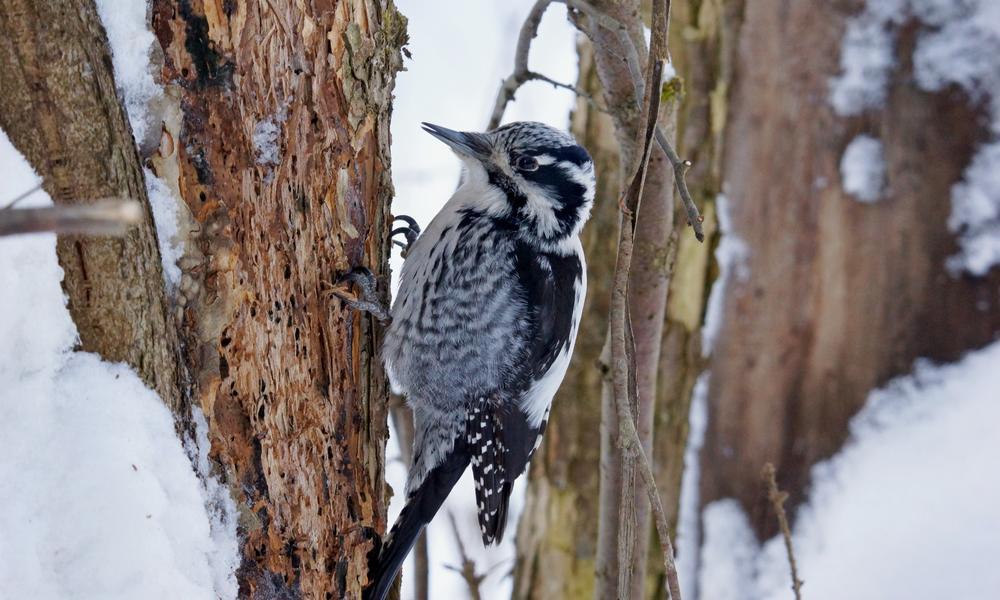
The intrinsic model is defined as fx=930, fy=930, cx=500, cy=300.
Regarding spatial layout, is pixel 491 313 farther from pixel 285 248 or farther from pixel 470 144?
pixel 285 248

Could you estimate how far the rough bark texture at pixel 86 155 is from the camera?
58.1 inches

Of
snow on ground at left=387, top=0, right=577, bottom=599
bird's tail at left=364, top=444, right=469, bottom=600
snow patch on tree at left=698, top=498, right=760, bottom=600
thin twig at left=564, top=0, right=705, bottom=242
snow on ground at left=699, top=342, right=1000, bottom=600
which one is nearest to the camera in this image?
thin twig at left=564, top=0, right=705, bottom=242

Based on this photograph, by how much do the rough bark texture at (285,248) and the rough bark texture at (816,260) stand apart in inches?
85.2

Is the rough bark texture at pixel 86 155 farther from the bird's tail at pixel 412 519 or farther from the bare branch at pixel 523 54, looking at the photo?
the bare branch at pixel 523 54

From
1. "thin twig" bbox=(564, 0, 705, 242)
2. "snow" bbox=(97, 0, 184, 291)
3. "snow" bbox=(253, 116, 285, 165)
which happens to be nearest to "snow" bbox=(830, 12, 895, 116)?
"thin twig" bbox=(564, 0, 705, 242)

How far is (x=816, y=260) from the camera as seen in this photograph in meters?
3.90

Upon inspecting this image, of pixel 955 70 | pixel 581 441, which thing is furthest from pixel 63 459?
pixel 955 70

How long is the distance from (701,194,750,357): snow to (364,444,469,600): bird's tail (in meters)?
1.63

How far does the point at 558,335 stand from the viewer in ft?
9.09

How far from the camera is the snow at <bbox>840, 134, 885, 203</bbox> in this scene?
3801 mm

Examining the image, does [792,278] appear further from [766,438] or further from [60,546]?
[60,546]

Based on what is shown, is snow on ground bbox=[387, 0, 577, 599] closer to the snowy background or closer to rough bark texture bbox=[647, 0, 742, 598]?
the snowy background

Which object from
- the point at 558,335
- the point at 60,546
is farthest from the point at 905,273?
the point at 60,546

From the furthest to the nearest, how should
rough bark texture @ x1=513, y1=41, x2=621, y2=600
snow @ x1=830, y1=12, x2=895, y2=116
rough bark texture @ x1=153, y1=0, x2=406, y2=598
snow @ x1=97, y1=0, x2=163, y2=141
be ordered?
snow @ x1=830, y1=12, x2=895, y2=116, rough bark texture @ x1=513, y1=41, x2=621, y2=600, rough bark texture @ x1=153, y1=0, x2=406, y2=598, snow @ x1=97, y1=0, x2=163, y2=141
